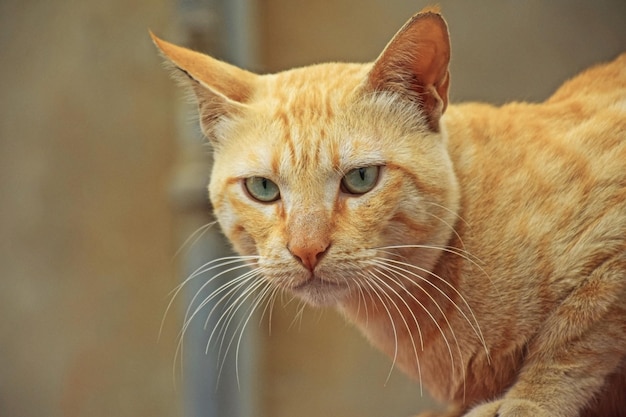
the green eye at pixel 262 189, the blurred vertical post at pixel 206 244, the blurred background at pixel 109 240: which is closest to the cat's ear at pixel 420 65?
the green eye at pixel 262 189

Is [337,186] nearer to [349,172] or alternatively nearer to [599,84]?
[349,172]

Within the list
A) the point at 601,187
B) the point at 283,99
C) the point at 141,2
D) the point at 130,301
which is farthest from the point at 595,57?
the point at 130,301

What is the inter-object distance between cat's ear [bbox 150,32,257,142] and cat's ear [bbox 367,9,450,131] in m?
0.17

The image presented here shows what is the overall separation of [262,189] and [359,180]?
0.38 ft

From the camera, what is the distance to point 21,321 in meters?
1.66

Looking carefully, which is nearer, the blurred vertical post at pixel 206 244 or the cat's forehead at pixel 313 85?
the cat's forehead at pixel 313 85

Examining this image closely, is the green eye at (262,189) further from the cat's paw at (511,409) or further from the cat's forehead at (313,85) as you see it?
the cat's paw at (511,409)

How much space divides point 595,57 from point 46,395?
1328 millimetres

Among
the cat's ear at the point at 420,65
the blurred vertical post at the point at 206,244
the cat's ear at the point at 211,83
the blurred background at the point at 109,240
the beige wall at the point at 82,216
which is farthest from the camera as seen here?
the beige wall at the point at 82,216

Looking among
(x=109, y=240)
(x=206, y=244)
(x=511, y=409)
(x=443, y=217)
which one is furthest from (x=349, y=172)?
(x=109, y=240)

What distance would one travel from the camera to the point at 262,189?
2.72ft

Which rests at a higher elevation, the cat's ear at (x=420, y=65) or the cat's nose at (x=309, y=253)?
the cat's ear at (x=420, y=65)

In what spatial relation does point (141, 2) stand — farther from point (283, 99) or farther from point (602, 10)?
point (602, 10)

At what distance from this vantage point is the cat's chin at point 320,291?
77 cm
